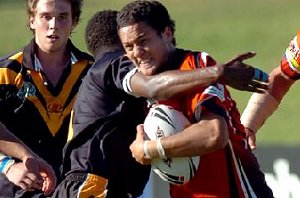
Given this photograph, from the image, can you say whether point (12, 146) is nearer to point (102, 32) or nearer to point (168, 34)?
point (102, 32)

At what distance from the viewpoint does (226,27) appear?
24281 mm

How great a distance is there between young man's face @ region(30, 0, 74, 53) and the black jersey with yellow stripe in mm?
112

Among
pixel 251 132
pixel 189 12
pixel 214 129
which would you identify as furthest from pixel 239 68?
pixel 189 12

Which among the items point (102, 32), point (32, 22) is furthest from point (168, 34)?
point (32, 22)

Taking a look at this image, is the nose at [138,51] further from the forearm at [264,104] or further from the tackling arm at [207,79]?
the forearm at [264,104]

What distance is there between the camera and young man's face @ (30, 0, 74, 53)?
772cm

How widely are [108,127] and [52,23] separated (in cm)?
129

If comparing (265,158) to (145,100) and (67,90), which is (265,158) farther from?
(145,100)

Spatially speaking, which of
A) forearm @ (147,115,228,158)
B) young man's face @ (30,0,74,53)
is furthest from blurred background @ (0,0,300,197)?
forearm @ (147,115,228,158)

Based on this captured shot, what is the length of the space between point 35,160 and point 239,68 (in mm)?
1626

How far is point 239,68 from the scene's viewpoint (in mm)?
5992

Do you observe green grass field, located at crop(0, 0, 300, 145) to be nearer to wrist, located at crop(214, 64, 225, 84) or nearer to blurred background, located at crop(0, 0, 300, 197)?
blurred background, located at crop(0, 0, 300, 197)

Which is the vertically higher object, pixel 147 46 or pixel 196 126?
pixel 147 46

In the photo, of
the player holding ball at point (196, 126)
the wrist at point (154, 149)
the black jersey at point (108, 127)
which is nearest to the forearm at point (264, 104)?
the black jersey at point (108, 127)
